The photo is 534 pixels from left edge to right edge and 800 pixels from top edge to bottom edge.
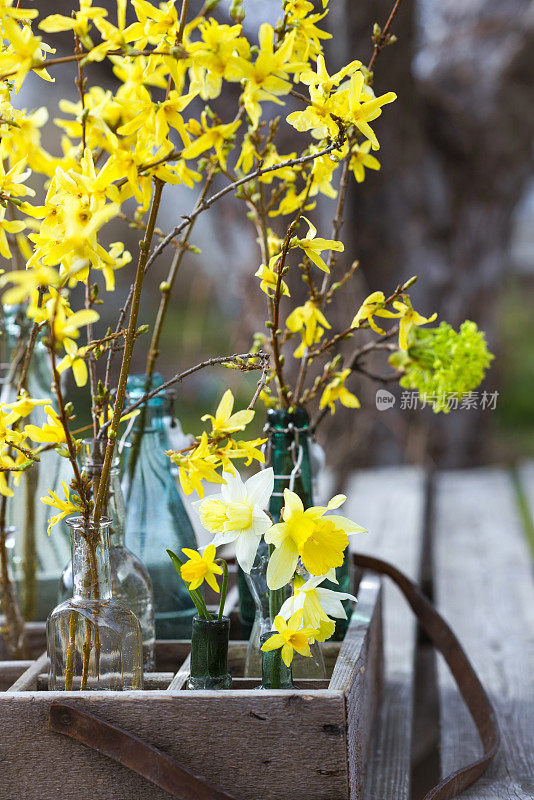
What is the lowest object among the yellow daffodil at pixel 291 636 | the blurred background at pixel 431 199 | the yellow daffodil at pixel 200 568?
the yellow daffodil at pixel 291 636

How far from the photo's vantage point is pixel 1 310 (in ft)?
3.04

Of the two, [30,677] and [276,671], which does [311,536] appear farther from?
[30,677]

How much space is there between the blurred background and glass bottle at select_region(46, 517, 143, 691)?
61.4 inches

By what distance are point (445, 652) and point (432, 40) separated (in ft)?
7.45

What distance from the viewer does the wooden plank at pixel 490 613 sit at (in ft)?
2.89

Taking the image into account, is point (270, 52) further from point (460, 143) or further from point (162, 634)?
point (460, 143)

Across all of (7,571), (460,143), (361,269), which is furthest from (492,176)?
(7,571)

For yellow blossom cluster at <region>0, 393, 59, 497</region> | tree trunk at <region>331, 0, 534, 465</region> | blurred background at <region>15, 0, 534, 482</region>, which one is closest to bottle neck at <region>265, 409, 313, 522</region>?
yellow blossom cluster at <region>0, 393, 59, 497</region>

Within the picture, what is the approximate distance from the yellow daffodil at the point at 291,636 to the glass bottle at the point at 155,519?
0.82 feet

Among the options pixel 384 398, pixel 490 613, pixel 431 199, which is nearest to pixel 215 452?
pixel 384 398

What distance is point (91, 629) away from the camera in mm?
663

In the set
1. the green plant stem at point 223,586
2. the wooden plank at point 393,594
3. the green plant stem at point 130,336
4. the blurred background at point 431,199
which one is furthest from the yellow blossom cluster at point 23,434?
the blurred background at point 431,199

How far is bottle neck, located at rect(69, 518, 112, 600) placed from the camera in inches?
25.6

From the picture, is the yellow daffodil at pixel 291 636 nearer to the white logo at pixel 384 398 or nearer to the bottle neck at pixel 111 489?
the bottle neck at pixel 111 489
